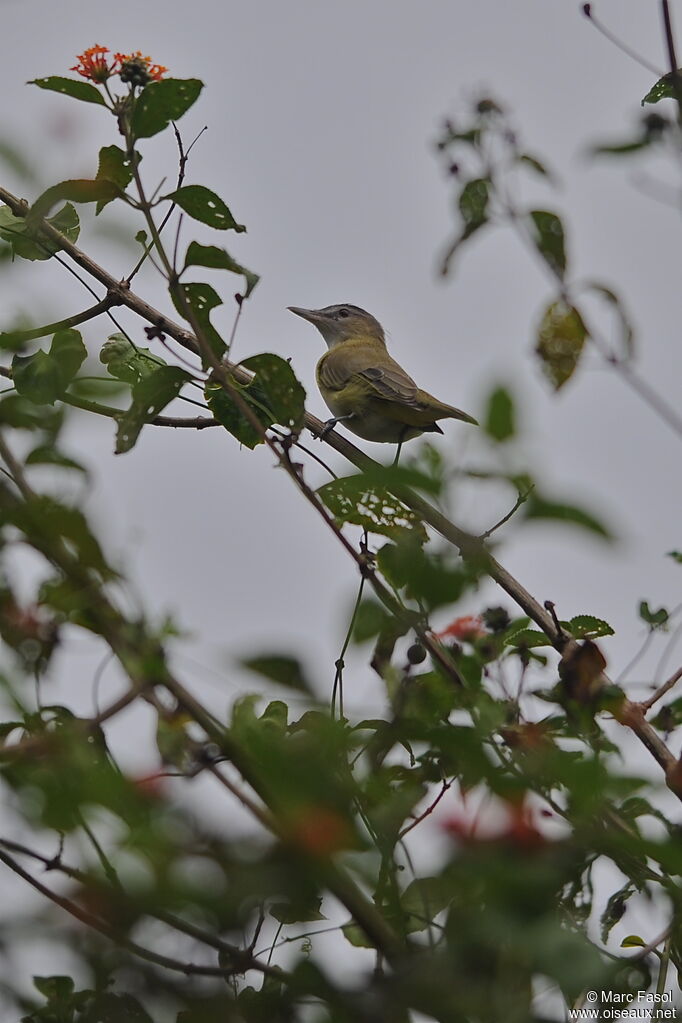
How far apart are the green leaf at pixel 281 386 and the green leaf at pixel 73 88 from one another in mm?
814

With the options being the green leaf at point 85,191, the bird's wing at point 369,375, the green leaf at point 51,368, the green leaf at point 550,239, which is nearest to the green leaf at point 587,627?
the green leaf at point 550,239

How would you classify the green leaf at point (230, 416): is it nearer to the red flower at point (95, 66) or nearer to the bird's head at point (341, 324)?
the red flower at point (95, 66)

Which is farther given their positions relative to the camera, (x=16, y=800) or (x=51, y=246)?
(x=51, y=246)

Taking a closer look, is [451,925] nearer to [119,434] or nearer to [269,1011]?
[269,1011]

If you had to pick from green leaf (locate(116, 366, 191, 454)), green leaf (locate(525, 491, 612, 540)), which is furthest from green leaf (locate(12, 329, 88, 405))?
green leaf (locate(525, 491, 612, 540))

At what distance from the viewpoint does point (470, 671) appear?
2033 millimetres

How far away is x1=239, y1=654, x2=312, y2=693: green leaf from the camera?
1.41m

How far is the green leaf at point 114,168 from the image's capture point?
2.79 metres

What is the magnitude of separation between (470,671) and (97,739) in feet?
2.37

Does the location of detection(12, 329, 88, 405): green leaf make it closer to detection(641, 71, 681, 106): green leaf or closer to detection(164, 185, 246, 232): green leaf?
detection(164, 185, 246, 232): green leaf

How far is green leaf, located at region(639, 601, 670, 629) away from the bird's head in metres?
5.53

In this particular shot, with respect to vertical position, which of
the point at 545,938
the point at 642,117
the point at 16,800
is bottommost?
the point at 545,938

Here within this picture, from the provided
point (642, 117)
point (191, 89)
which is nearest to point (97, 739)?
point (191, 89)

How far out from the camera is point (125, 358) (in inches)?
134
